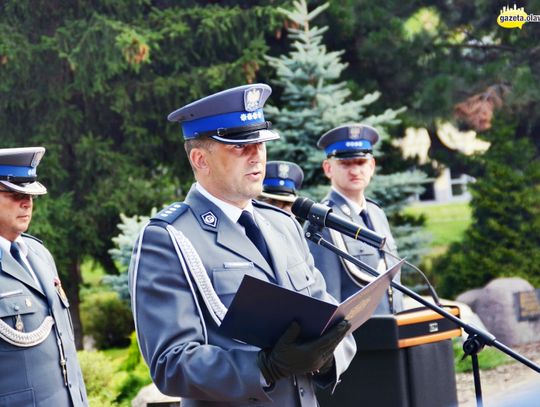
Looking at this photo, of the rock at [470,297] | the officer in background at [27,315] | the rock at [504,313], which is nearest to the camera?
the officer in background at [27,315]

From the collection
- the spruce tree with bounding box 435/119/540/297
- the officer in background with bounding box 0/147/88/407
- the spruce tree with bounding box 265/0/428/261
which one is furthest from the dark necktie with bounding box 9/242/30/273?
the spruce tree with bounding box 435/119/540/297

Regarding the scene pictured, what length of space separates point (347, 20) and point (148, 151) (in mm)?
2970

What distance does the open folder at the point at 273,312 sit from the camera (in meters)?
2.87

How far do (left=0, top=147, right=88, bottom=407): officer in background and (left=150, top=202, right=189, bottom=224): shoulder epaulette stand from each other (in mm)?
1336

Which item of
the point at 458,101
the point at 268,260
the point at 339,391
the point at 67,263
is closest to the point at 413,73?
the point at 458,101

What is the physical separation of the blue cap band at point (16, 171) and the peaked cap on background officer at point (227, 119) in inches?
60.7

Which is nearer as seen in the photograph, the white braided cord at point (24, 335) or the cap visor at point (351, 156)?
the white braided cord at point (24, 335)

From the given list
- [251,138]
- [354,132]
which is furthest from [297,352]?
[354,132]

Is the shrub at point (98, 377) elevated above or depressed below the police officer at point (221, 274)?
below

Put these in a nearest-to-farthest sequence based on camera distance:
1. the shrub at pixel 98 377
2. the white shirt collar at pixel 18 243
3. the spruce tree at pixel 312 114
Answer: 1. the white shirt collar at pixel 18 243
2. the shrub at pixel 98 377
3. the spruce tree at pixel 312 114

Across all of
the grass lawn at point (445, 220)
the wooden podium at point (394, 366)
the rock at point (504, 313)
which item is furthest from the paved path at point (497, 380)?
the grass lawn at point (445, 220)

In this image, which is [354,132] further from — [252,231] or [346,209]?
[252,231]

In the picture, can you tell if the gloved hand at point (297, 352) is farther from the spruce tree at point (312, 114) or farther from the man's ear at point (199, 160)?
the spruce tree at point (312, 114)

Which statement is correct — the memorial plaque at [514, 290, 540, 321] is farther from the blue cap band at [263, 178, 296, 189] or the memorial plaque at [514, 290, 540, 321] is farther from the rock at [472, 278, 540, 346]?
the blue cap band at [263, 178, 296, 189]
